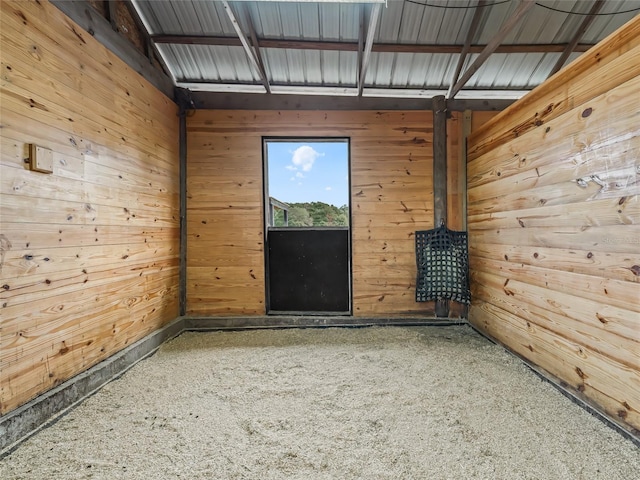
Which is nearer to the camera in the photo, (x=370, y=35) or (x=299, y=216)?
(x=370, y=35)

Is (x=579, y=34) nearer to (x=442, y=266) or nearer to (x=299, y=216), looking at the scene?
(x=442, y=266)

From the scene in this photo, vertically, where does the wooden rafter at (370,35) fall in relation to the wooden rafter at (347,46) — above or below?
below

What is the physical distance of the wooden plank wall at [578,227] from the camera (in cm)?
124

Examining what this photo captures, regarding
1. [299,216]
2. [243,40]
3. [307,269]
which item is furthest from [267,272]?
[243,40]

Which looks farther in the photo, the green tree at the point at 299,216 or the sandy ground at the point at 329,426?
the green tree at the point at 299,216

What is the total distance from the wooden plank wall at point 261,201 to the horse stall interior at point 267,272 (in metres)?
0.02

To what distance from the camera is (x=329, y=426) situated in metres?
1.34

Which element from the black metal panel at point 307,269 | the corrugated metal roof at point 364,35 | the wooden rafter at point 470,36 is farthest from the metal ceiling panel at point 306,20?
→ the black metal panel at point 307,269

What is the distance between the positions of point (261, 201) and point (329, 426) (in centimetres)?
205

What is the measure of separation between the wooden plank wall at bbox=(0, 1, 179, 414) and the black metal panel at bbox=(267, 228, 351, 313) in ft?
3.63

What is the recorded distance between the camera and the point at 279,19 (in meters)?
2.30

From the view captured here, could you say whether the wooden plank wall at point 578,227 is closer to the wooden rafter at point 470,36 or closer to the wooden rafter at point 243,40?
the wooden rafter at point 470,36

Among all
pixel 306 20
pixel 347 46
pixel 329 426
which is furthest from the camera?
pixel 347 46

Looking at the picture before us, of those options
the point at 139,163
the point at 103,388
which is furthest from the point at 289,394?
the point at 139,163
